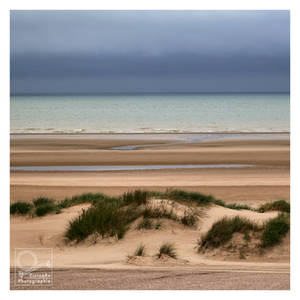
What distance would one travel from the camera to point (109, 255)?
7457 millimetres

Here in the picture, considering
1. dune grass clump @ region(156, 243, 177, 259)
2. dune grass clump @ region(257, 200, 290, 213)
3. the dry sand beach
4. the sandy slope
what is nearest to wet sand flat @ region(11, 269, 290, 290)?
the dry sand beach

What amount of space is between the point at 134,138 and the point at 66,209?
20280 millimetres

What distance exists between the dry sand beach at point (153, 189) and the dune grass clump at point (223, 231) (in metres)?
0.18

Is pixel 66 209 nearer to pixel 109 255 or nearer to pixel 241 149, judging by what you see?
pixel 109 255

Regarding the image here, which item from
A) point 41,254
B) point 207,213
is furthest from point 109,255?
point 207,213

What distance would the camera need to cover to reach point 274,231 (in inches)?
304

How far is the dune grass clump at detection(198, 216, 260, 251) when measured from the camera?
7820mm

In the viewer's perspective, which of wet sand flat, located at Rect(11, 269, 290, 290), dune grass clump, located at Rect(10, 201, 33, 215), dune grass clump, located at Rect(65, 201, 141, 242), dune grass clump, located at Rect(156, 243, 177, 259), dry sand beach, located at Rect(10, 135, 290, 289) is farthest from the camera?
dune grass clump, located at Rect(10, 201, 33, 215)

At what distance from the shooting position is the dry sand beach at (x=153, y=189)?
5.88 m

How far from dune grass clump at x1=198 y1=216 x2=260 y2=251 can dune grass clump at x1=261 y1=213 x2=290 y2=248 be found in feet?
0.71

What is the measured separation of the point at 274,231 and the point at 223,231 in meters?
0.89

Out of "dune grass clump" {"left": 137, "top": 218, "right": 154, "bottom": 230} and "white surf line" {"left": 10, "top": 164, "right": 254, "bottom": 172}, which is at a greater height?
"white surf line" {"left": 10, "top": 164, "right": 254, "bottom": 172}

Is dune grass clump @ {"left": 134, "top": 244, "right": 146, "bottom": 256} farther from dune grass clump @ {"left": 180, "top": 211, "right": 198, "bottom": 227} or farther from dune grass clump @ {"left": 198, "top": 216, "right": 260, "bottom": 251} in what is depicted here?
dune grass clump @ {"left": 180, "top": 211, "right": 198, "bottom": 227}
